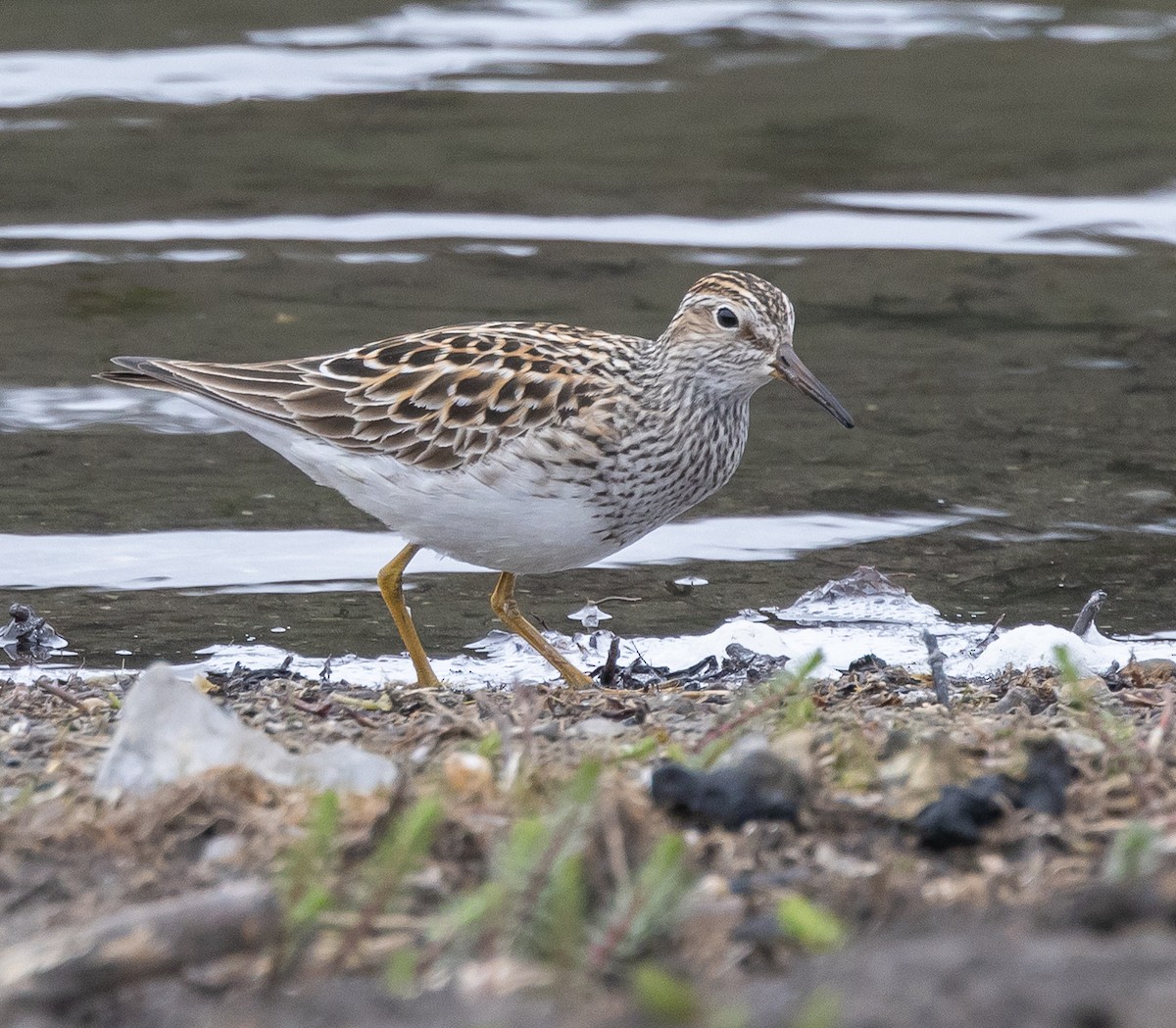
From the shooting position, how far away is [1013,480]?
29.4ft

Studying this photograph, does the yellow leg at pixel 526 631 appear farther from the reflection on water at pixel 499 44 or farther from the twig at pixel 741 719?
the reflection on water at pixel 499 44

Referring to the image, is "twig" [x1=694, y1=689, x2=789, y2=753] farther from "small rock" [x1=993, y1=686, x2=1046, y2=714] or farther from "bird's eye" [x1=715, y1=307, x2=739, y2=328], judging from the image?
"bird's eye" [x1=715, y1=307, x2=739, y2=328]

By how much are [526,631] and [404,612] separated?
0.48 m

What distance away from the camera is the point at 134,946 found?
2.97m

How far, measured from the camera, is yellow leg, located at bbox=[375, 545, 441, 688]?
21.6 ft

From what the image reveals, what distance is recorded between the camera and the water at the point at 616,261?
8031mm

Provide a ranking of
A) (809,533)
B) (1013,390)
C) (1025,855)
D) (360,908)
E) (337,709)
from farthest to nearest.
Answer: (1013,390), (809,533), (337,709), (1025,855), (360,908)

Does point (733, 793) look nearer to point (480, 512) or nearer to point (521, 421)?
point (480, 512)

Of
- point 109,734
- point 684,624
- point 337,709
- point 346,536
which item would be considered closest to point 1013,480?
point 684,624

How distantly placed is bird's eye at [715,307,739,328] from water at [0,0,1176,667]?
1383 mm

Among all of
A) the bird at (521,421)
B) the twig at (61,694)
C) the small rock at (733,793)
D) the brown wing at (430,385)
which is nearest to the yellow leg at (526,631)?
the bird at (521,421)

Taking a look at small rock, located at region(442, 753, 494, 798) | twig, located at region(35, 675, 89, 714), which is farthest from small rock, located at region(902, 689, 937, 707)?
twig, located at region(35, 675, 89, 714)

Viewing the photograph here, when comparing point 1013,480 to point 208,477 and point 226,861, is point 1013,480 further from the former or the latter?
point 226,861

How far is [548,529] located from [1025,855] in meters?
2.97
